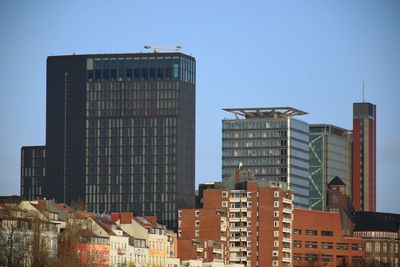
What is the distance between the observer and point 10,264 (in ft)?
655
